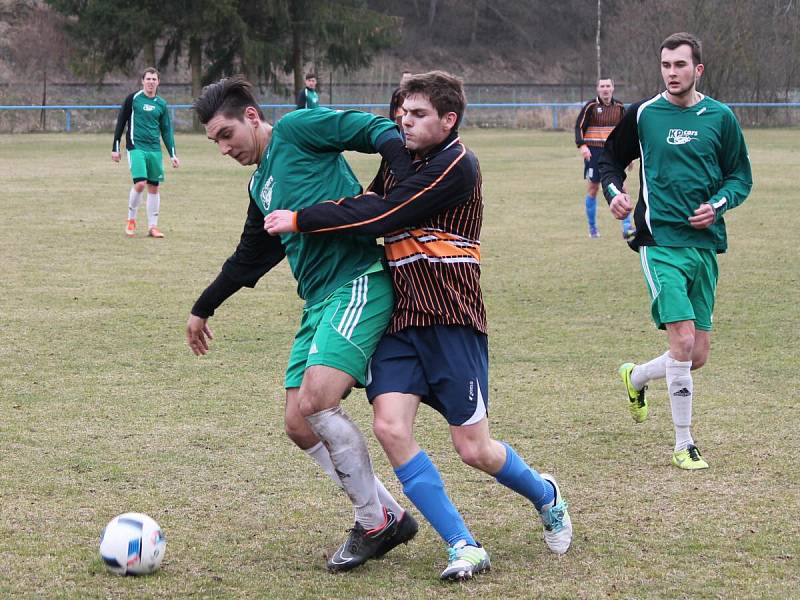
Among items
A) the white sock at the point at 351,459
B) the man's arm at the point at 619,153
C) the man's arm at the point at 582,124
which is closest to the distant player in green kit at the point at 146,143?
the man's arm at the point at 582,124

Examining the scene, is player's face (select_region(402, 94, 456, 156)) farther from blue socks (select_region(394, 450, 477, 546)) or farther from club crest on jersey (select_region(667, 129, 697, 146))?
club crest on jersey (select_region(667, 129, 697, 146))

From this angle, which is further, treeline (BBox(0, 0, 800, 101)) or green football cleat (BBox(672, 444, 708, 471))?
treeline (BBox(0, 0, 800, 101))

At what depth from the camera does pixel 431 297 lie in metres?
4.04

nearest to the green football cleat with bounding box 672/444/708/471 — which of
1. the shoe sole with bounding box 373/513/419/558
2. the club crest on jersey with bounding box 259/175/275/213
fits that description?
the shoe sole with bounding box 373/513/419/558

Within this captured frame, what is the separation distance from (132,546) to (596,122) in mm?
11966

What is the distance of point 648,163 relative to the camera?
19.0 feet

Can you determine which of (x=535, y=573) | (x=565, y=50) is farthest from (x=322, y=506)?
(x=565, y=50)

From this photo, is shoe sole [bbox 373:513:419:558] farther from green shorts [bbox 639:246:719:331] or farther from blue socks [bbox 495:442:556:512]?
green shorts [bbox 639:246:719:331]

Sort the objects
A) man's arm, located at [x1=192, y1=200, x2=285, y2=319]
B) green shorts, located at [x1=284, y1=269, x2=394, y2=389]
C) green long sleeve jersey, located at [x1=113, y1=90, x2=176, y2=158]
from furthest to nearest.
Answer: green long sleeve jersey, located at [x1=113, y1=90, x2=176, y2=158]
man's arm, located at [x1=192, y1=200, x2=285, y2=319]
green shorts, located at [x1=284, y1=269, x2=394, y2=389]

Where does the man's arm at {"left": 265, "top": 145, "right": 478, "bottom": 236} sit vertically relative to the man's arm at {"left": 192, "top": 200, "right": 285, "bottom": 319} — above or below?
above

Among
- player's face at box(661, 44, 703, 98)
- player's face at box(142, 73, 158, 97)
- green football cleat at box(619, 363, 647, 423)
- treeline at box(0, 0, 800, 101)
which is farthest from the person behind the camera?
treeline at box(0, 0, 800, 101)

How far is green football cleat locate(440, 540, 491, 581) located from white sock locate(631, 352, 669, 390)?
7.07ft

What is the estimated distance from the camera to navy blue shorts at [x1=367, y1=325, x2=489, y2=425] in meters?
4.01

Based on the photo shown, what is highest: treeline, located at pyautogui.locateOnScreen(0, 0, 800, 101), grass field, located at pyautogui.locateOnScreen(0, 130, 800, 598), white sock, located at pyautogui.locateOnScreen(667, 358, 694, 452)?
treeline, located at pyautogui.locateOnScreen(0, 0, 800, 101)
